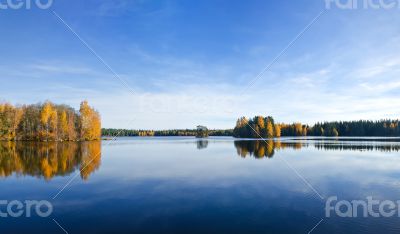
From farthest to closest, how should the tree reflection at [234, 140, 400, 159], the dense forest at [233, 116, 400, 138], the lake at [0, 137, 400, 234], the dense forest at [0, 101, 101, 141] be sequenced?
1. the dense forest at [233, 116, 400, 138]
2. the dense forest at [0, 101, 101, 141]
3. the tree reflection at [234, 140, 400, 159]
4. the lake at [0, 137, 400, 234]

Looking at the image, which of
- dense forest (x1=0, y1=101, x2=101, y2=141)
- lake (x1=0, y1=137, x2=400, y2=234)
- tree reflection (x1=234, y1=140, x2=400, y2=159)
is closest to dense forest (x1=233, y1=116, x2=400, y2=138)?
dense forest (x1=0, y1=101, x2=101, y2=141)

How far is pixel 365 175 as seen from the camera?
21578mm

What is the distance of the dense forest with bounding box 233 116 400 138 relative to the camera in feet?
475

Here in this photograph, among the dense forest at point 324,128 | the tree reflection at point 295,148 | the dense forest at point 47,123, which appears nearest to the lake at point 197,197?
the tree reflection at point 295,148

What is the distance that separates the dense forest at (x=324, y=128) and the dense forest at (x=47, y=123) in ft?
247

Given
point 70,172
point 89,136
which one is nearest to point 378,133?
point 89,136

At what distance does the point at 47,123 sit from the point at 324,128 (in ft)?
508

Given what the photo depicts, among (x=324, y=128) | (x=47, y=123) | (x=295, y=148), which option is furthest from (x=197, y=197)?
(x=324, y=128)

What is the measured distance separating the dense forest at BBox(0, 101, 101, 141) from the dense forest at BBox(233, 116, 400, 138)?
75.4 meters

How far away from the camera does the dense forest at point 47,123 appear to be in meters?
92.7

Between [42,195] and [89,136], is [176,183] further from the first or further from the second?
[89,136]

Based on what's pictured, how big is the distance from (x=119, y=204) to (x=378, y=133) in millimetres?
189058

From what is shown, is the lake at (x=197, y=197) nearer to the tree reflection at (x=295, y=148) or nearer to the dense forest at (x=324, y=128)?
the tree reflection at (x=295, y=148)

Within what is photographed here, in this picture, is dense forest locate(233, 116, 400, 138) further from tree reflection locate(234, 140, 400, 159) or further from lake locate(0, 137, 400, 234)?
lake locate(0, 137, 400, 234)
